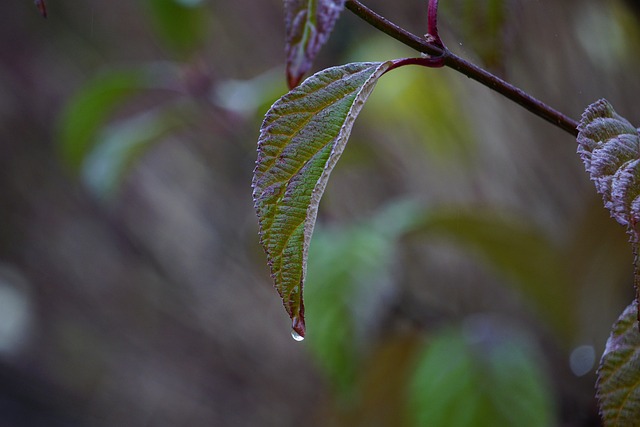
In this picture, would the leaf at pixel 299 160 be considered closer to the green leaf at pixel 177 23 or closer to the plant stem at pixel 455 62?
the plant stem at pixel 455 62

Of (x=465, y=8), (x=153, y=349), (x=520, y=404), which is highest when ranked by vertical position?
(x=465, y=8)

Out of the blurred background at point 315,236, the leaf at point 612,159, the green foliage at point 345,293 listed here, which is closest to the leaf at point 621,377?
the leaf at point 612,159

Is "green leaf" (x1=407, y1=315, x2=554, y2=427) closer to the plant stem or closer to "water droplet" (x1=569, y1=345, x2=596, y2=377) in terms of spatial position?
"water droplet" (x1=569, y1=345, x2=596, y2=377)

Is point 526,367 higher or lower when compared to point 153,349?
higher

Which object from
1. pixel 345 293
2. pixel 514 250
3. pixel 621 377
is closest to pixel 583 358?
pixel 514 250

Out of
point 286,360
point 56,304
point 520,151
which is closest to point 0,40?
point 56,304

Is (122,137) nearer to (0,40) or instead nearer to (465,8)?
(465,8)

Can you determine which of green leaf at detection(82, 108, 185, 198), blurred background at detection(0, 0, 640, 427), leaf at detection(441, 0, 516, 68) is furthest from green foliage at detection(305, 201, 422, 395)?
leaf at detection(441, 0, 516, 68)

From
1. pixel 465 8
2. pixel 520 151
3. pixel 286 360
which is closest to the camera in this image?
pixel 465 8
